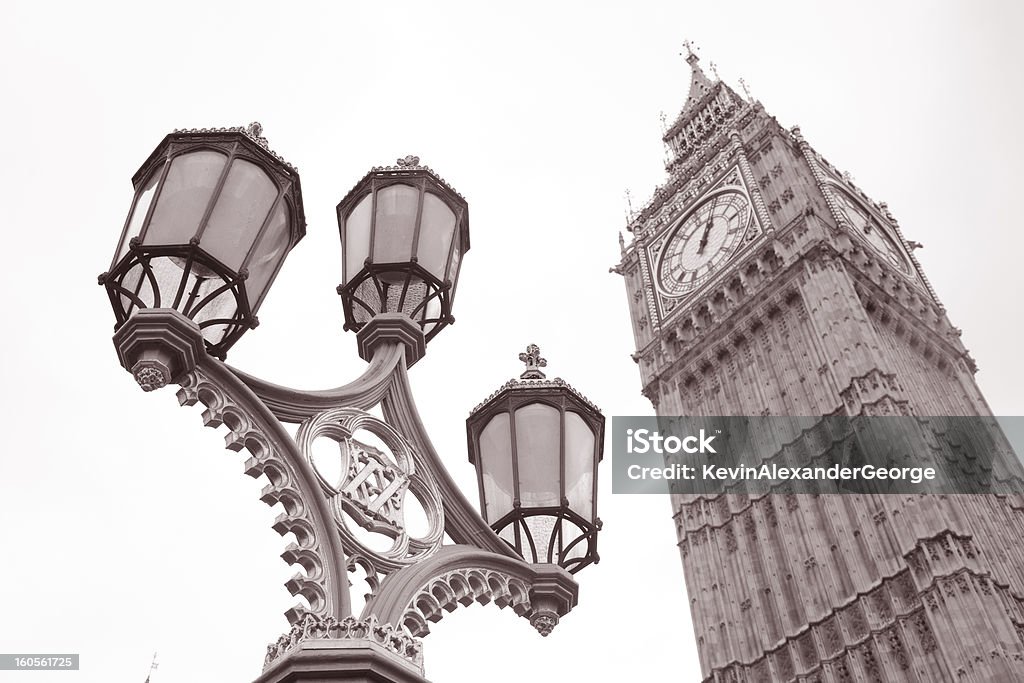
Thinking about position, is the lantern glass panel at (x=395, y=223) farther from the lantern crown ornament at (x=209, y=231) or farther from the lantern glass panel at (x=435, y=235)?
the lantern crown ornament at (x=209, y=231)

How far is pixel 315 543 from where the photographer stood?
2.63 metres

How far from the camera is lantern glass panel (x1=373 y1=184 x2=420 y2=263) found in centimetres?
365

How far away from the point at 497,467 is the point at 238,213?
1.40m

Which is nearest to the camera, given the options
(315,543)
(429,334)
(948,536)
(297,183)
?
(315,543)

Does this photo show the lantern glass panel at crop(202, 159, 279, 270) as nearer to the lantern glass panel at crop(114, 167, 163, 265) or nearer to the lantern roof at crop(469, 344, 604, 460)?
the lantern glass panel at crop(114, 167, 163, 265)

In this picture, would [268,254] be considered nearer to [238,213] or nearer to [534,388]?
[238,213]

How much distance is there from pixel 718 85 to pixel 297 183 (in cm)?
4414

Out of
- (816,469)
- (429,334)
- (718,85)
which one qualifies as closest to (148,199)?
(429,334)

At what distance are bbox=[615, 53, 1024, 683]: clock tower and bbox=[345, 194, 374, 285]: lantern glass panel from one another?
61.8 ft

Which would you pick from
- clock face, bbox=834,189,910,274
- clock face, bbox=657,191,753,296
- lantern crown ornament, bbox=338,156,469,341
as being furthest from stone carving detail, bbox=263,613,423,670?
clock face, bbox=834,189,910,274

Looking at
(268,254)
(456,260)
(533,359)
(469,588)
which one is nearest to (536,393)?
(533,359)

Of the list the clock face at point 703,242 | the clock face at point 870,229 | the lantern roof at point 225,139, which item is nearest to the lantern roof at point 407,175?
the lantern roof at point 225,139

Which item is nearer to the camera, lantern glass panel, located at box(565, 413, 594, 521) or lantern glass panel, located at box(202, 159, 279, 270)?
lantern glass panel, located at box(202, 159, 279, 270)

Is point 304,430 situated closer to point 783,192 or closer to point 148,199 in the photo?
point 148,199
